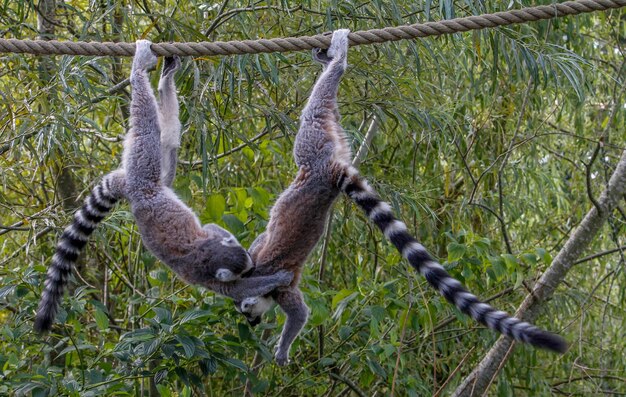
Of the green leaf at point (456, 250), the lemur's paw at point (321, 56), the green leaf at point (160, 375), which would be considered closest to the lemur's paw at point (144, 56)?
the lemur's paw at point (321, 56)

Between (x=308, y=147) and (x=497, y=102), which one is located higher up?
(x=308, y=147)

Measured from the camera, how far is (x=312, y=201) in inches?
162

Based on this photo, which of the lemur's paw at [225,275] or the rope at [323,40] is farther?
the lemur's paw at [225,275]

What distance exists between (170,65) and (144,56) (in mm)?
310

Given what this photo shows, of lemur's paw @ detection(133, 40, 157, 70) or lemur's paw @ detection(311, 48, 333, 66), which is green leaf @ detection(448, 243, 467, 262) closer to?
lemur's paw @ detection(311, 48, 333, 66)

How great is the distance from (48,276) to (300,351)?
2.53 metres

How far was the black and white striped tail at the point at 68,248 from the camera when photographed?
12.6 feet

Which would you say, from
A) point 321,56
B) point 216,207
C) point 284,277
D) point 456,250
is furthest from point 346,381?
point 321,56

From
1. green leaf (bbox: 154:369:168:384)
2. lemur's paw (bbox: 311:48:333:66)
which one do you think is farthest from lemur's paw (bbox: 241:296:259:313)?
lemur's paw (bbox: 311:48:333:66)

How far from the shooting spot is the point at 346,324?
542 cm

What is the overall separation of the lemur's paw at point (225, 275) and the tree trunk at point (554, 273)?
1854 mm

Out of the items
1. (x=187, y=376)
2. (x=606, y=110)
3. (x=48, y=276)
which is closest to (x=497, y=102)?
(x=606, y=110)

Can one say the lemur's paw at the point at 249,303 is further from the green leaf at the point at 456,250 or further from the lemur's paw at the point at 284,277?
the green leaf at the point at 456,250

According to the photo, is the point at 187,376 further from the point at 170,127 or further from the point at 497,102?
the point at 497,102
